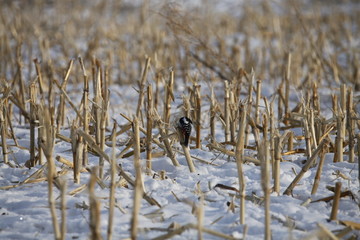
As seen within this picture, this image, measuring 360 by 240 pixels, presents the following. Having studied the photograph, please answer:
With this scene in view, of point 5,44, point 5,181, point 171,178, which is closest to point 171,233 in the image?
point 171,178

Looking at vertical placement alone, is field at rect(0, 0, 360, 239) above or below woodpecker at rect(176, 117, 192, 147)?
below

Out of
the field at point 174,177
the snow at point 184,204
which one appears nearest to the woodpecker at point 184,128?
the field at point 174,177

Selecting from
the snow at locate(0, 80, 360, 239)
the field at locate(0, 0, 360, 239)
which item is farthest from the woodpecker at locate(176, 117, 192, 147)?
the snow at locate(0, 80, 360, 239)

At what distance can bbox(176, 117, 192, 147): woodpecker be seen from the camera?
6.35 ft

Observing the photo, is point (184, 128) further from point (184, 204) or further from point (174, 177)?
point (184, 204)

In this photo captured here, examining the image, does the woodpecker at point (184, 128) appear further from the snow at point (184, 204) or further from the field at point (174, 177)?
the snow at point (184, 204)

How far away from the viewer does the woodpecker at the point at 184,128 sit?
1937 mm

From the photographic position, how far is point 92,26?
7473 millimetres

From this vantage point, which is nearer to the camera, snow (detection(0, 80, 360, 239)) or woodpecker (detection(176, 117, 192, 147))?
snow (detection(0, 80, 360, 239))

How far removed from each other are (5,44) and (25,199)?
3.35 m

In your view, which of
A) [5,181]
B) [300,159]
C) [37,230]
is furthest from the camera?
[300,159]

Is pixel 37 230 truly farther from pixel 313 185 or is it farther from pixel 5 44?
pixel 5 44

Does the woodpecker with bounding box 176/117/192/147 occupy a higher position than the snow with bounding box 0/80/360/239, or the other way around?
the woodpecker with bounding box 176/117/192/147

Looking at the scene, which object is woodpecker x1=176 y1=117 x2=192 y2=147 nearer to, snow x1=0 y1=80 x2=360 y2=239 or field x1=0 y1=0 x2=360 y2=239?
field x1=0 y1=0 x2=360 y2=239
